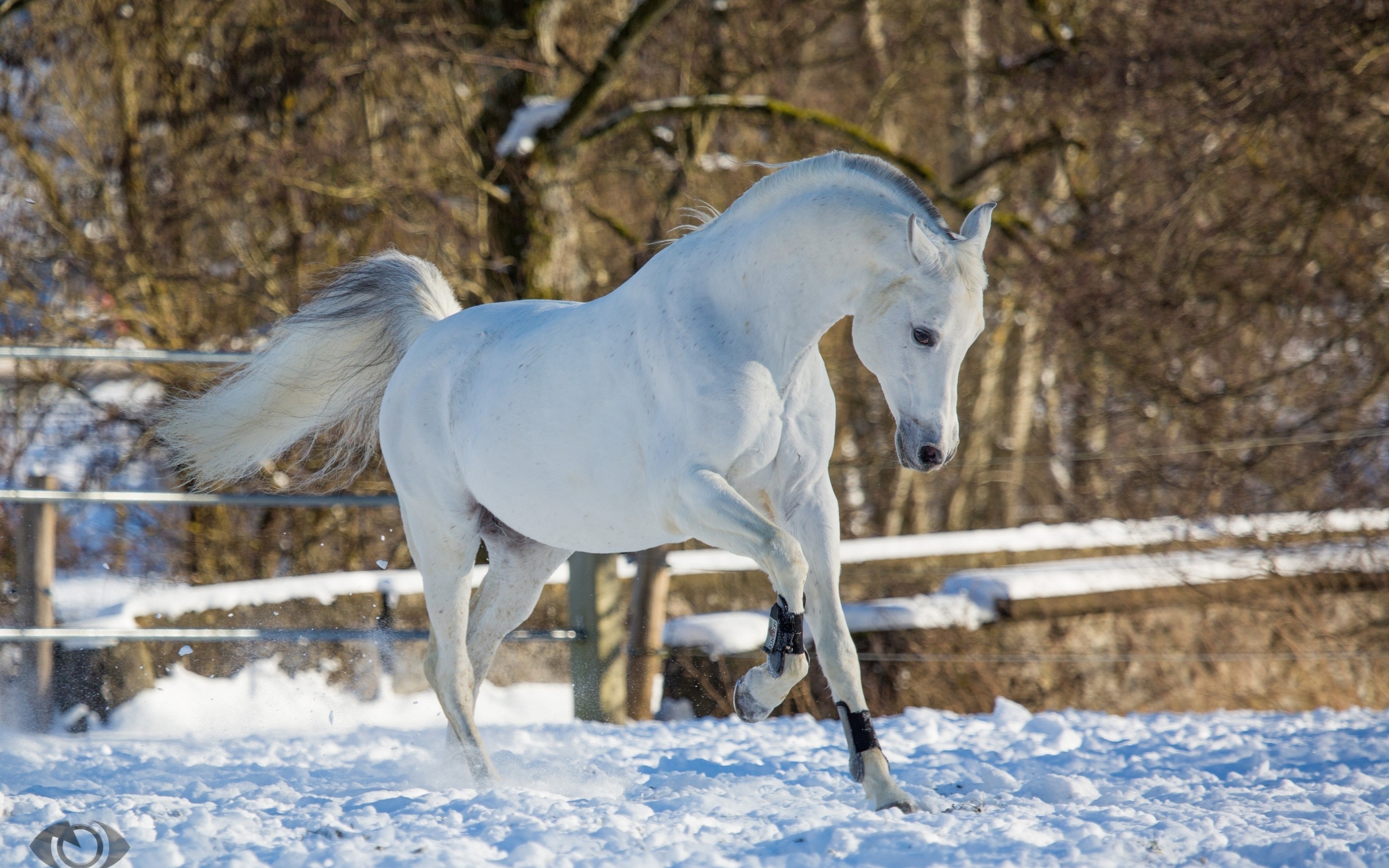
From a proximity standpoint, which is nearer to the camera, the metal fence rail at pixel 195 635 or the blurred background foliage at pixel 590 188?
the metal fence rail at pixel 195 635

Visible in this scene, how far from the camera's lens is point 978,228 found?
2.89 m

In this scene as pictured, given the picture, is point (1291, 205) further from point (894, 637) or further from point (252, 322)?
point (252, 322)

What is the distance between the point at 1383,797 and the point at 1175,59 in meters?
5.40

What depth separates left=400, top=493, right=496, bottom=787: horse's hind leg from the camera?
3.72m

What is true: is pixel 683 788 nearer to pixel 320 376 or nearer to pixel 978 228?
pixel 978 228

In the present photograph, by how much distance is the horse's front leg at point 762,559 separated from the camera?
2.79 m

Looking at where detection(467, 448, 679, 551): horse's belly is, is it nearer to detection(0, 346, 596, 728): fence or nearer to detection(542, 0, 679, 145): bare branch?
detection(0, 346, 596, 728): fence

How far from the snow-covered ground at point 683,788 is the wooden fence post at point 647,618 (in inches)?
19.3

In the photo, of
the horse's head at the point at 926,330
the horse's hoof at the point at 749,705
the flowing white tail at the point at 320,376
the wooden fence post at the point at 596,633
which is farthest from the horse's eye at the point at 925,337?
the wooden fence post at the point at 596,633

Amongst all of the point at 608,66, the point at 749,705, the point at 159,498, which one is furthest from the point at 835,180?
the point at 608,66

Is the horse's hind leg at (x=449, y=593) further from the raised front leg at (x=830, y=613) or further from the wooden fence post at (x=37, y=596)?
the wooden fence post at (x=37, y=596)

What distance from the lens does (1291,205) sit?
773 cm

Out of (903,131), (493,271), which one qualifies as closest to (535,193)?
(493,271)

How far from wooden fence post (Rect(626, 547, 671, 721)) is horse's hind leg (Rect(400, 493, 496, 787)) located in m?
1.56
